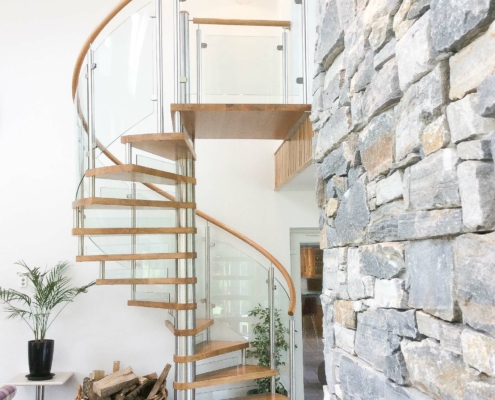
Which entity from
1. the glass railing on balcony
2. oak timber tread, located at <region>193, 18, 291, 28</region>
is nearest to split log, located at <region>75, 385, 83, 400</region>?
the glass railing on balcony

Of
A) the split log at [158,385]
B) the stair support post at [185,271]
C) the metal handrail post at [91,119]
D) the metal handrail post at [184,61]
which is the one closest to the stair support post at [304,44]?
the metal handrail post at [184,61]

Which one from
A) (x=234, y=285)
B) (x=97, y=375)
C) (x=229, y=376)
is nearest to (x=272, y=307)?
(x=234, y=285)

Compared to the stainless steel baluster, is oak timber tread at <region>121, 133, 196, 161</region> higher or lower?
higher

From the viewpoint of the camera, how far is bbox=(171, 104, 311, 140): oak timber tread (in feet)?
14.0

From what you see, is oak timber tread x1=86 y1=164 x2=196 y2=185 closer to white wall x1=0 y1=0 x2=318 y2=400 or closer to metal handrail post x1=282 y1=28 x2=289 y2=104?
metal handrail post x1=282 y1=28 x2=289 y2=104

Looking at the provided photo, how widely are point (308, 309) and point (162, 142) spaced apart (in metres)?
3.03

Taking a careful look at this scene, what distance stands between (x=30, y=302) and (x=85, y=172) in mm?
1855

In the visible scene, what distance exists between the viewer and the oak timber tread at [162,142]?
4168 mm

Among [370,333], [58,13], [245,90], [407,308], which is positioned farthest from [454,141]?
[58,13]

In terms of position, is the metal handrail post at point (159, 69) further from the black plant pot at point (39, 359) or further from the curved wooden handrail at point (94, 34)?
the black plant pot at point (39, 359)

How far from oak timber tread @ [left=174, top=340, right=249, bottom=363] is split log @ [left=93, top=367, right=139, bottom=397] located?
751mm

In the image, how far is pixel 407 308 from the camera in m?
1.75

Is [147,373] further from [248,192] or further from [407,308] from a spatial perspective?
[407,308]

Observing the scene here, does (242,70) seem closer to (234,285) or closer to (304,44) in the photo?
(304,44)
